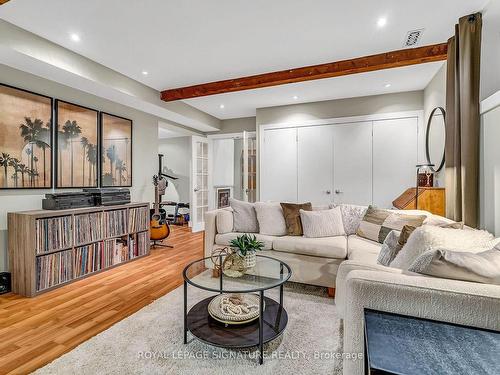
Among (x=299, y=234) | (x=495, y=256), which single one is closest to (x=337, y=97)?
(x=299, y=234)

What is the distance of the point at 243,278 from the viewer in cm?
188

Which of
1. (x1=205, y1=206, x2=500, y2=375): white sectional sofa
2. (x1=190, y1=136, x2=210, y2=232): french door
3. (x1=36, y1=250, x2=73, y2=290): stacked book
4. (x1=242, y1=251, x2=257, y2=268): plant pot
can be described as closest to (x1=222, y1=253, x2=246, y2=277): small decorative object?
(x1=242, y1=251, x2=257, y2=268): plant pot

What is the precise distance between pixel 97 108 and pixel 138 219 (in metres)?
1.65

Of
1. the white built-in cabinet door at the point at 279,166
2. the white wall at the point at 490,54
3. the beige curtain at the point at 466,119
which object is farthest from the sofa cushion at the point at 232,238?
the white wall at the point at 490,54

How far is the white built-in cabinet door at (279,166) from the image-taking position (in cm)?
490

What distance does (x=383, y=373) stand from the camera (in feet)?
2.34

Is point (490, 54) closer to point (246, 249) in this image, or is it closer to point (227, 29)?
point (227, 29)

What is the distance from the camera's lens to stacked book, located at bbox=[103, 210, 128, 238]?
335 centimetres

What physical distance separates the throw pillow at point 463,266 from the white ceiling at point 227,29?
200 centimetres

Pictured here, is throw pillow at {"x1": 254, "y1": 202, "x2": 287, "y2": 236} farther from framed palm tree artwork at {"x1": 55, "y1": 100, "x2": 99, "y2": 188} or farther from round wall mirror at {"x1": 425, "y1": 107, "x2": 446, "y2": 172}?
framed palm tree artwork at {"x1": 55, "y1": 100, "x2": 99, "y2": 188}

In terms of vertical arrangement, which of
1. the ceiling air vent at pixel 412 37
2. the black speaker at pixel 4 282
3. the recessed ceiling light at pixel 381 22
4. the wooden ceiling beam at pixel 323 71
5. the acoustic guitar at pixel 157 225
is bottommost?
the black speaker at pixel 4 282

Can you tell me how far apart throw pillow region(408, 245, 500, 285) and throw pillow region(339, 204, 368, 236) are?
191cm

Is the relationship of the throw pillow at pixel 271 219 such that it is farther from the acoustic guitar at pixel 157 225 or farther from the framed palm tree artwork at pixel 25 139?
the framed palm tree artwork at pixel 25 139

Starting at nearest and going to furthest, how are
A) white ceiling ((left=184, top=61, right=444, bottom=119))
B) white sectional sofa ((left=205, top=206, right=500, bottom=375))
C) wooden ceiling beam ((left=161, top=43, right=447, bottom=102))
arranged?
white sectional sofa ((left=205, top=206, right=500, bottom=375)) → wooden ceiling beam ((left=161, top=43, right=447, bottom=102)) → white ceiling ((left=184, top=61, right=444, bottom=119))
